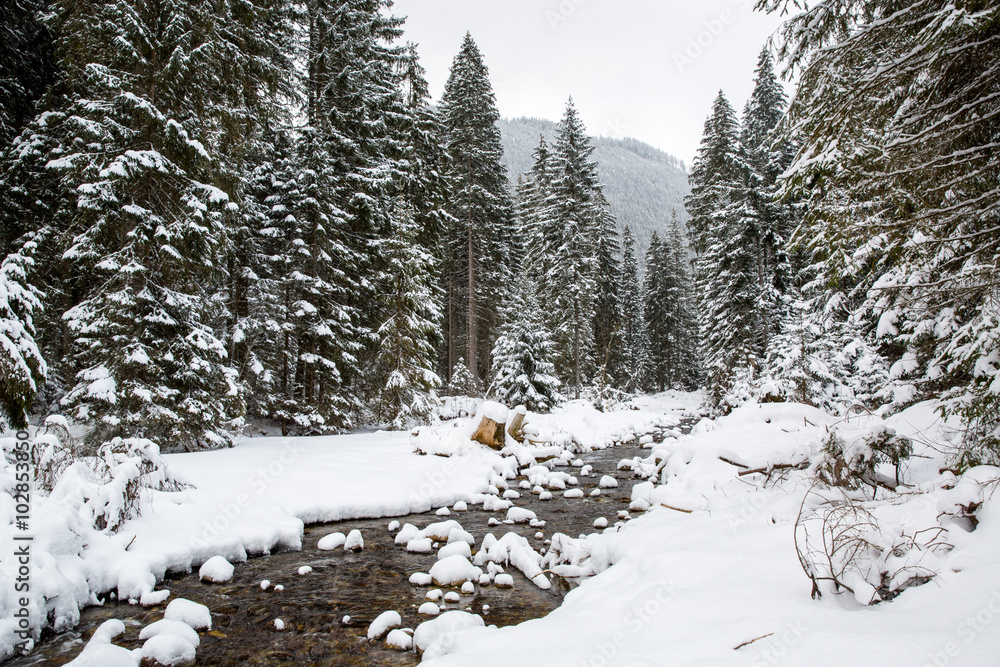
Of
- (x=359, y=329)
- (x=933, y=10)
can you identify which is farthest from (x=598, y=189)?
(x=933, y=10)

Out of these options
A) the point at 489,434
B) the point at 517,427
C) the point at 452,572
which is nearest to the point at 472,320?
the point at 517,427

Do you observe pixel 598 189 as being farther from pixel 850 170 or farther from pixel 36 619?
pixel 36 619

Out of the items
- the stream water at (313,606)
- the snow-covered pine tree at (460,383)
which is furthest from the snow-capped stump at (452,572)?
the snow-covered pine tree at (460,383)

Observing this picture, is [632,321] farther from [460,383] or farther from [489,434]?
[489,434]

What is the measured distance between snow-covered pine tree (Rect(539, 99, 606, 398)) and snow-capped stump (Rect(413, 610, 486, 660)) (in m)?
20.7

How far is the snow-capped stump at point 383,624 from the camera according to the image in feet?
14.1

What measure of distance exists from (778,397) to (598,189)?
1851cm

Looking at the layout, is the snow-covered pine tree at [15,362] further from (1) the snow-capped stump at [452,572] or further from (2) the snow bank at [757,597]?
(2) the snow bank at [757,597]

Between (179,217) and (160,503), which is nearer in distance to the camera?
(160,503)

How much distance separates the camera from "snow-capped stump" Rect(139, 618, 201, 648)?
4008 millimetres

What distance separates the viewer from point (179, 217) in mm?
10156

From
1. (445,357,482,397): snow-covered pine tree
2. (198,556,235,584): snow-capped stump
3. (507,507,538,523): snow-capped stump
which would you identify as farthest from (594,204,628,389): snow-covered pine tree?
(198,556,235,584): snow-capped stump

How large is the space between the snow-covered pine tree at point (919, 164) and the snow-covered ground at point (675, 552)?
105cm

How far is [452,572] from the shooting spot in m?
5.45
